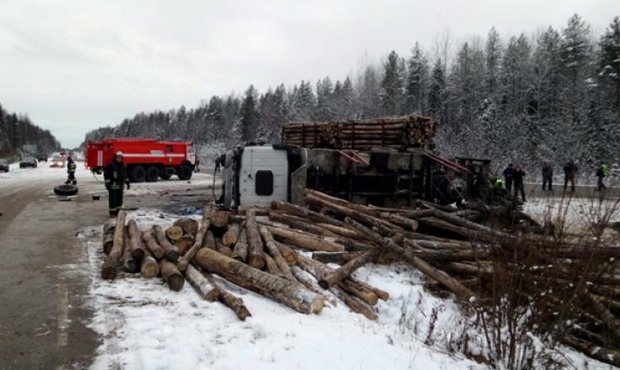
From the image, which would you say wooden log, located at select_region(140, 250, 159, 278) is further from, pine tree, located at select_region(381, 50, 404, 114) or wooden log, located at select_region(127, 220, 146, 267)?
pine tree, located at select_region(381, 50, 404, 114)

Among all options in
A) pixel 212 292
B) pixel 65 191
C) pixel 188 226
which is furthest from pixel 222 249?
pixel 65 191

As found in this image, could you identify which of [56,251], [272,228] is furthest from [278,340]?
[56,251]

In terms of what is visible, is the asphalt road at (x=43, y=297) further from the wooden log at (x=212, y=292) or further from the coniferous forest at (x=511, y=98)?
the coniferous forest at (x=511, y=98)

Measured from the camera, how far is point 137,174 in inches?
1179

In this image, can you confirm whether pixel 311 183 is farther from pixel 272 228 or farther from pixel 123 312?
pixel 123 312

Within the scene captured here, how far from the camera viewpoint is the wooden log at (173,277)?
6762 mm

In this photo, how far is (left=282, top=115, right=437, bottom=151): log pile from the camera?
1661cm

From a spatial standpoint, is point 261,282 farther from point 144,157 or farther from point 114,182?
point 144,157

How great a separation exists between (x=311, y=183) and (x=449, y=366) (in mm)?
10000

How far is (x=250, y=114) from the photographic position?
291 ft

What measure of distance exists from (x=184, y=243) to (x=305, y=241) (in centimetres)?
236

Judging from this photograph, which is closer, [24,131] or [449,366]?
[449,366]

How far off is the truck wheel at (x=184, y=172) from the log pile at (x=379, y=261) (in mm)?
22558

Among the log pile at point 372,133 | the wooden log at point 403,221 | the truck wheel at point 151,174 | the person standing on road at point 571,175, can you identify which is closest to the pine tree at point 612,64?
the person standing on road at point 571,175
